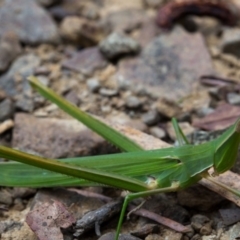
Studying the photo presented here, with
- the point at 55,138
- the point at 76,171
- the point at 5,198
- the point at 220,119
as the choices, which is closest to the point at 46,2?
the point at 55,138

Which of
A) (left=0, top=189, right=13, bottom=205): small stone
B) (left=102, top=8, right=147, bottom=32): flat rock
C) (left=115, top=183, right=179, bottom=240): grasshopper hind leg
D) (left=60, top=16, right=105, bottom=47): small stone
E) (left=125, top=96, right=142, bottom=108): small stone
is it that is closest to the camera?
(left=115, top=183, right=179, bottom=240): grasshopper hind leg

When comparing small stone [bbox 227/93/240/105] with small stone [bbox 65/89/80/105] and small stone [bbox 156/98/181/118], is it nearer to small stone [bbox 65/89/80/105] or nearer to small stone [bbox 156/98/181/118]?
small stone [bbox 156/98/181/118]

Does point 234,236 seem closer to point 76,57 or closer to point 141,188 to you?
point 141,188

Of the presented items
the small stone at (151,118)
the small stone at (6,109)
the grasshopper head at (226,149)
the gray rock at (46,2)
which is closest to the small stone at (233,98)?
the small stone at (151,118)

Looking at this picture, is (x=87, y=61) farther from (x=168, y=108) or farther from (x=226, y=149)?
(x=226, y=149)

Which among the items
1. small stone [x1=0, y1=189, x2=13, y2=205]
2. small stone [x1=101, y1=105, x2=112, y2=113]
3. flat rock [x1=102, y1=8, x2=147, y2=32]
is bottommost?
small stone [x1=0, y1=189, x2=13, y2=205]

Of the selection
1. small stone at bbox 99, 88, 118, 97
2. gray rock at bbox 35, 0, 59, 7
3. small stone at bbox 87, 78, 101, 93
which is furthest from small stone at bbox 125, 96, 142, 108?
gray rock at bbox 35, 0, 59, 7
